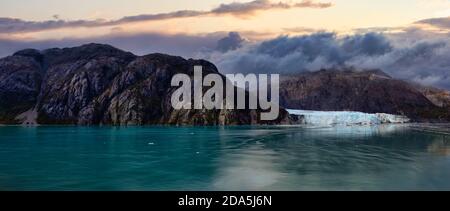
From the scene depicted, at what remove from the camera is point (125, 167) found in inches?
2502
